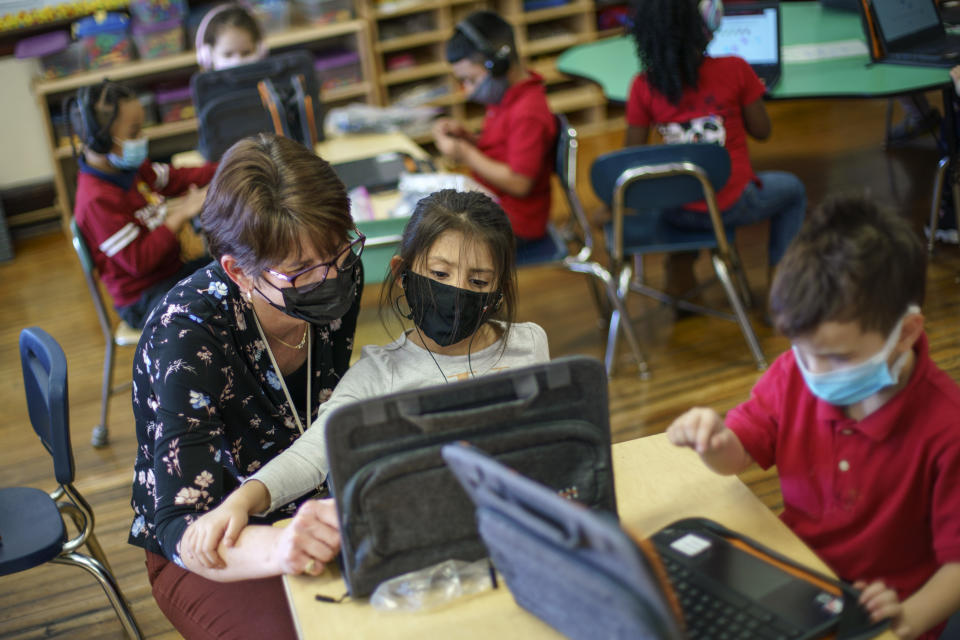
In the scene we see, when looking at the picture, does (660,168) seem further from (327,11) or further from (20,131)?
(20,131)

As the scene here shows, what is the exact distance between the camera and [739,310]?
115 inches

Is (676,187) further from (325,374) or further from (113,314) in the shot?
(113,314)

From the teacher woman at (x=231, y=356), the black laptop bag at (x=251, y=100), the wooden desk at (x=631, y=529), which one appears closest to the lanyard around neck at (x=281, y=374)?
the teacher woman at (x=231, y=356)

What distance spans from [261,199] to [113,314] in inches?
118

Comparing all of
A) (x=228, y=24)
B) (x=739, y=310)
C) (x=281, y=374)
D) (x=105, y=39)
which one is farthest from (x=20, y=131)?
(x=281, y=374)

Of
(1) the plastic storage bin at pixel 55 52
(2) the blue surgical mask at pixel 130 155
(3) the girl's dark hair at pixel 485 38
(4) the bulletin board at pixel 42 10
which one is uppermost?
(4) the bulletin board at pixel 42 10

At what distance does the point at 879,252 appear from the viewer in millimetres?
1006

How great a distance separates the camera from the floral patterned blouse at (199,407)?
132 cm

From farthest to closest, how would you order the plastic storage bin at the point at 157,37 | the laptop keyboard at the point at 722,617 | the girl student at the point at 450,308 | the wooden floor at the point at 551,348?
the plastic storage bin at the point at 157,37, the wooden floor at the point at 551,348, the girl student at the point at 450,308, the laptop keyboard at the point at 722,617

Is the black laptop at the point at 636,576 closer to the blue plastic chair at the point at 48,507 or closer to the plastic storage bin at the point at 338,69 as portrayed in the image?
the blue plastic chair at the point at 48,507

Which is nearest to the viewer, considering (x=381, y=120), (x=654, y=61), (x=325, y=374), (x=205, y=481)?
(x=205, y=481)

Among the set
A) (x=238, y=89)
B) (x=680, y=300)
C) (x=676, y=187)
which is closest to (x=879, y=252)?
(x=676, y=187)

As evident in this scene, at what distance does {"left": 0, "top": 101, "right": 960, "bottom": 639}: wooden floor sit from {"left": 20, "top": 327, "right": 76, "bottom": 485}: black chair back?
58 centimetres

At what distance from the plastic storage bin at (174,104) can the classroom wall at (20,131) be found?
0.68 meters
